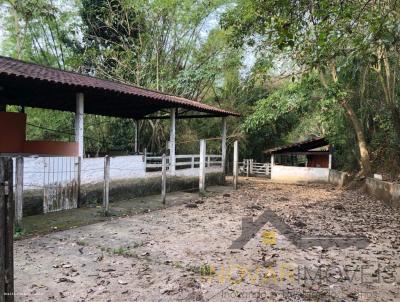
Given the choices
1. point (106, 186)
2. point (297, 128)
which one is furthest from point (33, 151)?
point (297, 128)

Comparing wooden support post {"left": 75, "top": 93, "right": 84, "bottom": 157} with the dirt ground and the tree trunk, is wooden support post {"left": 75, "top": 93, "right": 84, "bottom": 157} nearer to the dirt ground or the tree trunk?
the dirt ground

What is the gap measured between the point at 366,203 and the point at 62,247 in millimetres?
9152

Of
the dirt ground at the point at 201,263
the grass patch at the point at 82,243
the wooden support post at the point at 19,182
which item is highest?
the wooden support post at the point at 19,182

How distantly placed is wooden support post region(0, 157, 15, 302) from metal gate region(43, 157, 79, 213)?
5354 millimetres

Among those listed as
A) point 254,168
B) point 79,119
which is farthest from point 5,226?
point 254,168

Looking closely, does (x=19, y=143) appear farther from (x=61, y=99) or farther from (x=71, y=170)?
(x=71, y=170)

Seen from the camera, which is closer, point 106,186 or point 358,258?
point 358,258

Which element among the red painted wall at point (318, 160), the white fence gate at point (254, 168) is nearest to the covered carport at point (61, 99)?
the white fence gate at point (254, 168)

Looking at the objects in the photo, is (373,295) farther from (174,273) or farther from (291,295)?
(174,273)

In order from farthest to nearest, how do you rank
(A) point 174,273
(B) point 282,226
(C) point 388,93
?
(C) point 388,93
(B) point 282,226
(A) point 174,273

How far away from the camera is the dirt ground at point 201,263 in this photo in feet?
13.1

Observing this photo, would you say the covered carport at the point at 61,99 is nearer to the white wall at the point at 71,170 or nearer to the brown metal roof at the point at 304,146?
the white wall at the point at 71,170

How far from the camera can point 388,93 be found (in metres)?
12.6

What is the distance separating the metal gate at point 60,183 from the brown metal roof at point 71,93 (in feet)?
5.72
